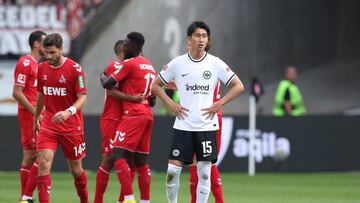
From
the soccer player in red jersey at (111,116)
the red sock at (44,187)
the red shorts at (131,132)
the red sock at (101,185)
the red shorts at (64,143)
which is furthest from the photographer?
the soccer player in red jersey at (111,116)

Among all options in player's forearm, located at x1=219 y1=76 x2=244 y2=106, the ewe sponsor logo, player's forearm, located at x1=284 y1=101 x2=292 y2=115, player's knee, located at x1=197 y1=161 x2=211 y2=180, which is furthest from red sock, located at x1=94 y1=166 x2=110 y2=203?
player's forearm, located at x1=284 y1=101 x2=292 y2=115

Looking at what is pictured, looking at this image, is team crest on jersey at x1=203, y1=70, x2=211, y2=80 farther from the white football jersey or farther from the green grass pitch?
the green grass pitch

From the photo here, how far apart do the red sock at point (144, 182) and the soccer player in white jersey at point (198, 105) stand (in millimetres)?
1296

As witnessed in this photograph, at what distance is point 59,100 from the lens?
46.0 ft

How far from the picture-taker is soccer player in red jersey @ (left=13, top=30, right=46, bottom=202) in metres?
15.4

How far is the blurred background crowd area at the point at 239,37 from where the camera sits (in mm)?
29906

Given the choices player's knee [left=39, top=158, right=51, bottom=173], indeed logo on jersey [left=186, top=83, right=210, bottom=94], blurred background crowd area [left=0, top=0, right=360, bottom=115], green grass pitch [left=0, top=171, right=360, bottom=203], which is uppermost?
blurred background crowd area [left=0, top=0, right=360, bottom=115]

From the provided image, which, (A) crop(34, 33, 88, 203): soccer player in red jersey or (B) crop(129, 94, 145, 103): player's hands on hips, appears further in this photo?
(B) crop(129, 94, 145, 103): player's hands on hips

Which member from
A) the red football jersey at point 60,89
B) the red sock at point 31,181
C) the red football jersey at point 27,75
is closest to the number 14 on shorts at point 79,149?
the red football jersey at point 60,89

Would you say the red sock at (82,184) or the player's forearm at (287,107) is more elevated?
the player's forearm at (287,107)

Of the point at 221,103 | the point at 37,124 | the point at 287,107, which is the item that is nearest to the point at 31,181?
the point at 37,124

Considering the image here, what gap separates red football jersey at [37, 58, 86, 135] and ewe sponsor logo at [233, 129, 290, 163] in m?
9.85

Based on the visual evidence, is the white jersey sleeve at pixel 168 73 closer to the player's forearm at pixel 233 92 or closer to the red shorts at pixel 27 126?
the player's forearm at pixel 233 92

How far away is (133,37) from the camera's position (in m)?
14.9
